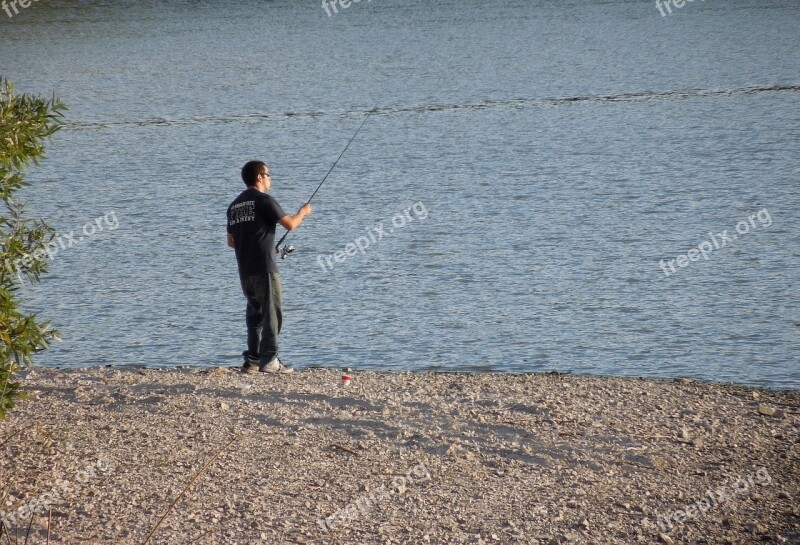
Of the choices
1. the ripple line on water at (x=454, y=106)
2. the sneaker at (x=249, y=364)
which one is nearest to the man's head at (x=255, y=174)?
the sneaker at (x=249, y=364)

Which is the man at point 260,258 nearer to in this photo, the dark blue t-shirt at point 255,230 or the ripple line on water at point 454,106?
the dark blue t-shirt at point 255,230

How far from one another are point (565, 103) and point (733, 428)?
1592 cm

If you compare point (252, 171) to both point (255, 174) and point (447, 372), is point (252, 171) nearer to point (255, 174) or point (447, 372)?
point (255, 174)

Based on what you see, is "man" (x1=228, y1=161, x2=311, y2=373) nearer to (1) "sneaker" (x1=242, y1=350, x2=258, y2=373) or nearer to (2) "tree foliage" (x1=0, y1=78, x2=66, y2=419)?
(1) "sneaker" (x1=242, y1=350, x2=258, y2=373)

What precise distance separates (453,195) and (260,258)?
7171mm

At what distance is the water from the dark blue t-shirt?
3.58ft

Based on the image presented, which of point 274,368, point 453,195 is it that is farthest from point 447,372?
point 453,195

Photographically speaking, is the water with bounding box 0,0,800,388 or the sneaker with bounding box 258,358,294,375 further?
the water with bounding box 0,0,800,388

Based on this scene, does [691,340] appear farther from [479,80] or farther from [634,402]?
[479,80]

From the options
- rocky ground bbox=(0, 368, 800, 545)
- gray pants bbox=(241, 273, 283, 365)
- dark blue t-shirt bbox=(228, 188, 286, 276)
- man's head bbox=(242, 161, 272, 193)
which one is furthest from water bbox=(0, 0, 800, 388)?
man's head bbox=(242, 161, 272, 193)

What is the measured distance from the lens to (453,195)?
50.3ft

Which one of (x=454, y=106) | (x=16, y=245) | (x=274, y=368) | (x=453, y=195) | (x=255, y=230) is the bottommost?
(x=454, y=106)

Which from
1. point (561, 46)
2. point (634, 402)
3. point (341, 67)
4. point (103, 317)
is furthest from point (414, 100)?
point (634, 402)

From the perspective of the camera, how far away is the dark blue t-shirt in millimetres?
8430
